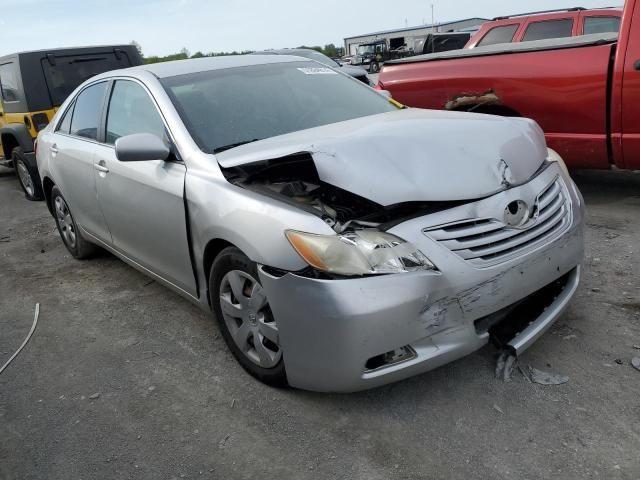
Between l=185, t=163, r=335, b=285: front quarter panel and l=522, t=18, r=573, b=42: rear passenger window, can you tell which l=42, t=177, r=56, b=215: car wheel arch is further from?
l=522, t=18, r=573, b=42: rear passenger window

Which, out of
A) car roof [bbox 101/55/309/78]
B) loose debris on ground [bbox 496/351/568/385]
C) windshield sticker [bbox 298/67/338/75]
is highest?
car roof [bbox 101/55/309/78]

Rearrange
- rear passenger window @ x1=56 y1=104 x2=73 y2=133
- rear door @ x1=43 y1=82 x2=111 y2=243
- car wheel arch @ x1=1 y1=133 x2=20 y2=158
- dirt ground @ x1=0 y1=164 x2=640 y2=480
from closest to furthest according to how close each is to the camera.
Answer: dirt ground @ x1=0 y1=164 x2=640 y2=480 < rear door @ x1=43 y1=82 x2=111 y2=243 < rear passenger window @ x1=56 y1=104 x2=73 y2=133 < car wheel arch @ x1=1 y1=133 x2=20 y2=158

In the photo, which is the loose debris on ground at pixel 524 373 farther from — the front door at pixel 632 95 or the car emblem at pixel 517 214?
the front door at pixel 632 95

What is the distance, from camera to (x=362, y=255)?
2.51m

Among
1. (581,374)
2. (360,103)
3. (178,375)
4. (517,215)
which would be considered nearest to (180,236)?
(178,375)

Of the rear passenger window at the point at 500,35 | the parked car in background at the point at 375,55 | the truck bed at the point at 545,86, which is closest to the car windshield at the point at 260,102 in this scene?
the truck bed at the point at 545,86

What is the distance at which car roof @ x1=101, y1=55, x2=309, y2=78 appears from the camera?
152 inches

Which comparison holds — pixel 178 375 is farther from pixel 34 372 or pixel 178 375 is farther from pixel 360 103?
pixel 360 103

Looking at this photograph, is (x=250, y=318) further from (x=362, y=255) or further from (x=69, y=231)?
(x=69, y=231)

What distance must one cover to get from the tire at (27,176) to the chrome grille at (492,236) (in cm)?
684

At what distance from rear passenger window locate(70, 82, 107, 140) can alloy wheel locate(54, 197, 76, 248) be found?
738mm

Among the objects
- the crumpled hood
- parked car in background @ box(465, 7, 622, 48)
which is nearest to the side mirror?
the crumpled hood

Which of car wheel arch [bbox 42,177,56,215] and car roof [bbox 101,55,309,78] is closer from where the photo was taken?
car roof [bbox 101,55,309,78]

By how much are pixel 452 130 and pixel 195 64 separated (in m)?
1.92
